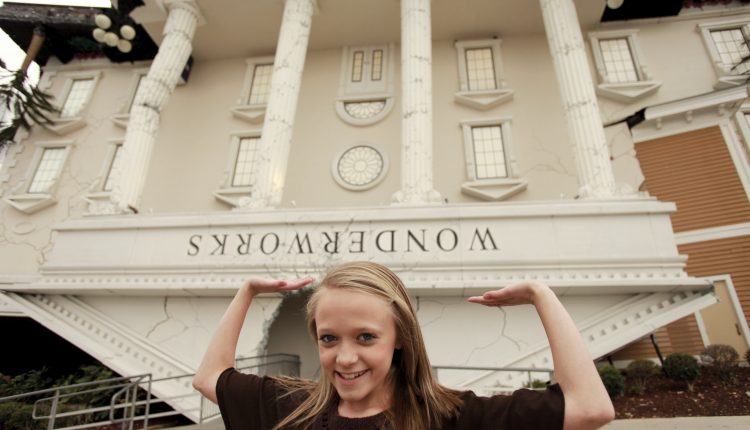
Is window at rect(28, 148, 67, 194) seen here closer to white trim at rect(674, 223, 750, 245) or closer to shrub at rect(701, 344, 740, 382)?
shrub at rect(701, 344, 740, 382)

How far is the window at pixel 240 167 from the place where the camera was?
13.6 metres

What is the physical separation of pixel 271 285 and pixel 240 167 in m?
13.8

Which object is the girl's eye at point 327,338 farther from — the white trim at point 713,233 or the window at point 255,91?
the window at point 255,91

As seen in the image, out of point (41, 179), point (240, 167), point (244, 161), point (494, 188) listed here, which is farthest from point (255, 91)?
point (494, 188)

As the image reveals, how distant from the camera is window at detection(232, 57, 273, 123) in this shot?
14.8 m

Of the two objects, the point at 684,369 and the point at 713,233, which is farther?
the point at 713,233

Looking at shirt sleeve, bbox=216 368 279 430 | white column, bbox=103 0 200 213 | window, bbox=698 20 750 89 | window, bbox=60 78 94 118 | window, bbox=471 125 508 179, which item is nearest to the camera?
shirt sleeve, bbox=216 368 279 430

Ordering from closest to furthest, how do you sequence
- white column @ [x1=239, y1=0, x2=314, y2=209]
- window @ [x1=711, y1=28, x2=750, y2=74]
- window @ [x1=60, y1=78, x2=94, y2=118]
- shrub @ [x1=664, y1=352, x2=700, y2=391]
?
shrub @ [x1=664, y1=352, x2=700, y2=391] < white column @ [x1=239, y1=0, x2=314, y2=209] < window @ [x1=711, y1=28, x2=750, y2=74] < window @ [x1=60, y1=78, x2=94, y2=118]

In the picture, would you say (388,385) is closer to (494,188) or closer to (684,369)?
(684,369)

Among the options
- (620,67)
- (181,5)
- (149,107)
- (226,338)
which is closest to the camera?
(226,338)

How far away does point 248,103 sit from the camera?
15336 millimetres

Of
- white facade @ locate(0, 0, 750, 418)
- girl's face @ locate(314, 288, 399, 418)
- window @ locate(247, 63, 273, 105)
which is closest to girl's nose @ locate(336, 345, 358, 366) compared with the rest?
girl's face @ locate(314, 288, 399, 418)

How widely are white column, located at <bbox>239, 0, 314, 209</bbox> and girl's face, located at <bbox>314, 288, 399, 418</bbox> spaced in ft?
28.9

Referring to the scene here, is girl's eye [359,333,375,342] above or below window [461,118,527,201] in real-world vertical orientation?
below
